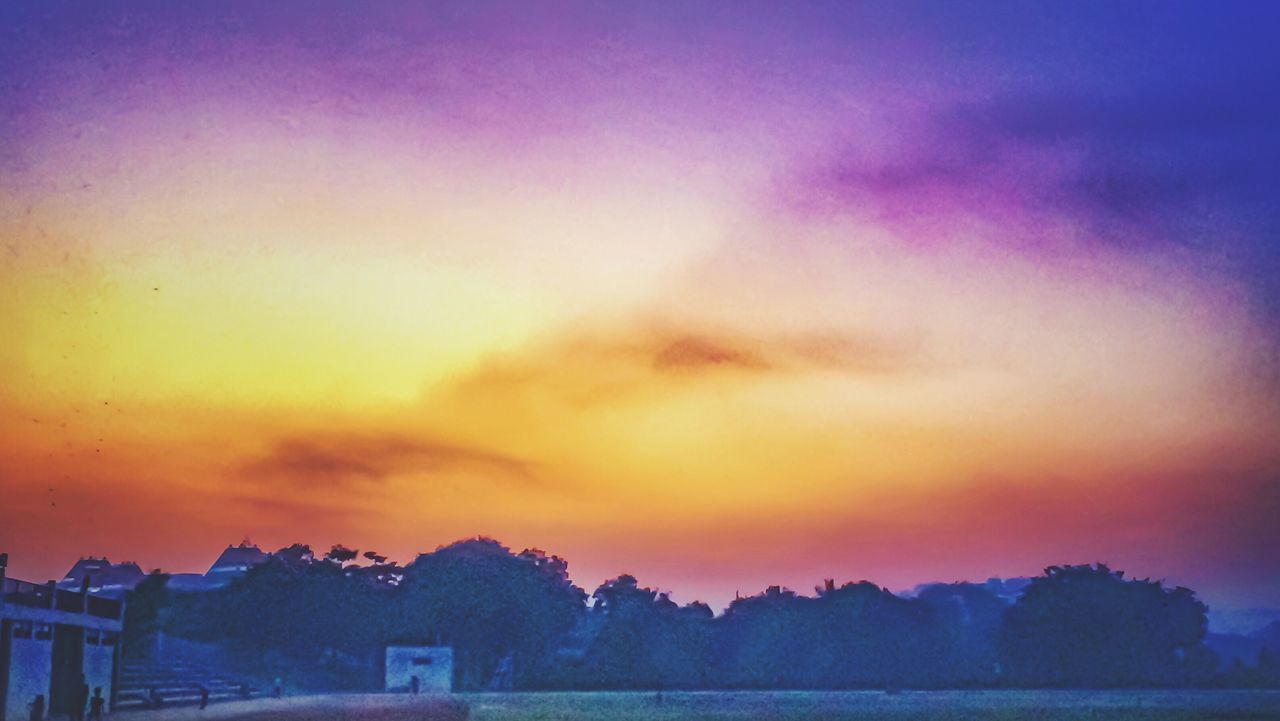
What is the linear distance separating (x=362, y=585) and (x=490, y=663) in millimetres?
12967

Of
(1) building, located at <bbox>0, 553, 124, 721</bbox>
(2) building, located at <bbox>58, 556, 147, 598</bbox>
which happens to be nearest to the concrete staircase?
(1) building, located at <bbox>0, 553, 124, 721</bbox>

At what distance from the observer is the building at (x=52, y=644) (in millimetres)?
38312

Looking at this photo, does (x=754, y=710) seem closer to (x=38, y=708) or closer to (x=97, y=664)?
(x=97, y=664)

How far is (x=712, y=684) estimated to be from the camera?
10962 cm

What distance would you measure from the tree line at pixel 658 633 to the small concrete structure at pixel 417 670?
637 cm

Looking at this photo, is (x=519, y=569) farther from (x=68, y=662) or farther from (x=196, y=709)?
Answer: (x=68, y=662)

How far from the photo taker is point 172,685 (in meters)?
62.2

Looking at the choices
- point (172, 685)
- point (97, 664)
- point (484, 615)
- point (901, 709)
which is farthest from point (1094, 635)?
point (97, 664)

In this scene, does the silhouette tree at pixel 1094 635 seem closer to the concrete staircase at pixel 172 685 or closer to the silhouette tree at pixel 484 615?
the silhouette tree at pixel 484 615

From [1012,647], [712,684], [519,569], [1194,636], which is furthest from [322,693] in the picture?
[1194,636]

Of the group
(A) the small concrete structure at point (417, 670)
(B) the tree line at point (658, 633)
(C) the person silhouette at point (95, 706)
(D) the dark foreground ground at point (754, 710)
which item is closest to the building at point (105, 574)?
(B) the tree line at point (658, 633)

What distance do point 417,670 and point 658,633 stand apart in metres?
25.6

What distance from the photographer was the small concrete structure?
92938mm

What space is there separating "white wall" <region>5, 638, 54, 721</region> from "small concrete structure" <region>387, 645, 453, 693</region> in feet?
170
